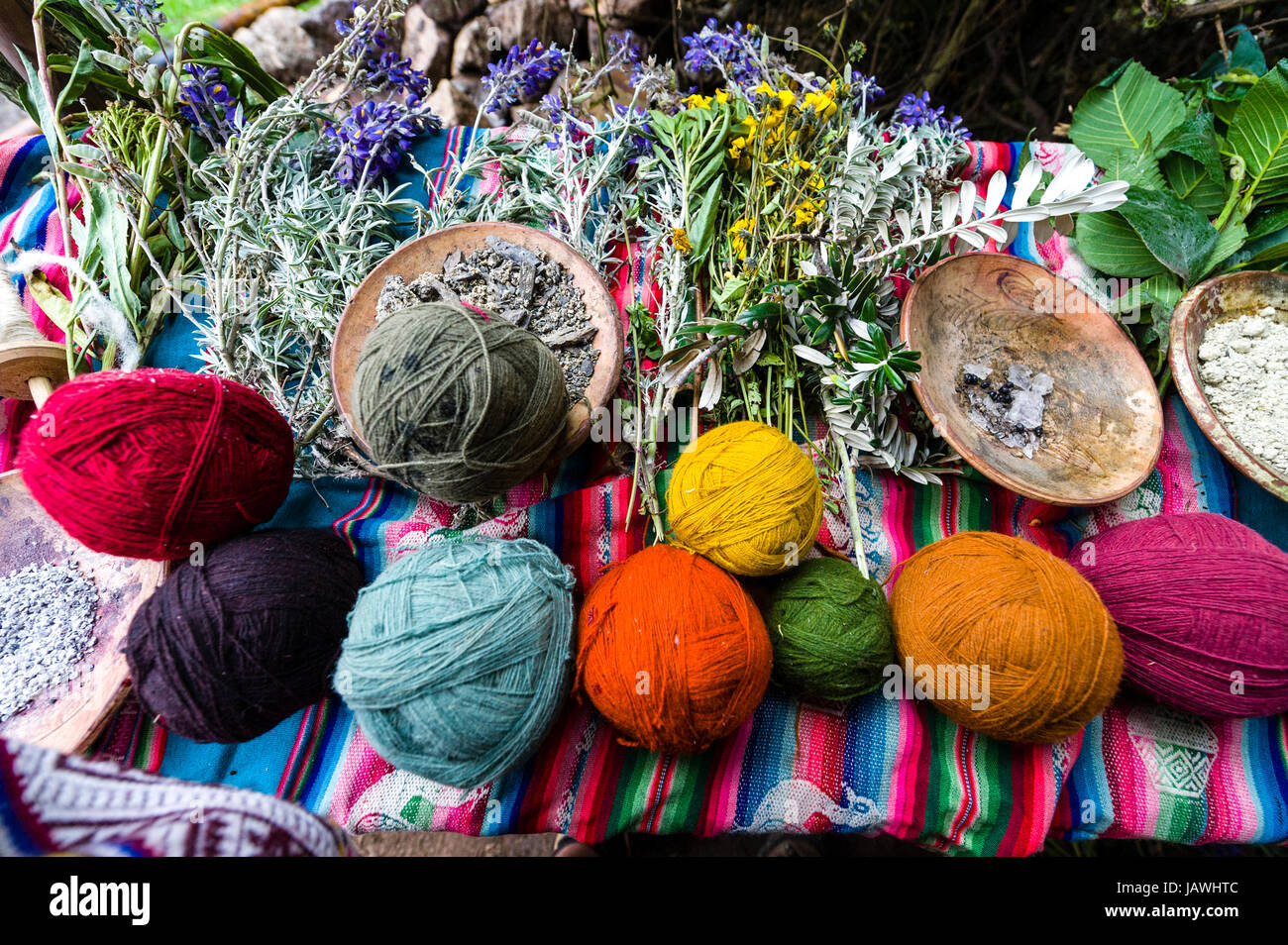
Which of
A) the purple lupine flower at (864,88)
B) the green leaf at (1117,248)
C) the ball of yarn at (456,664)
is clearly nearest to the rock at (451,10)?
the purple lupine flower at (864,88)

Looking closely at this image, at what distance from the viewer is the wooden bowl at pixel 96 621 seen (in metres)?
0.82

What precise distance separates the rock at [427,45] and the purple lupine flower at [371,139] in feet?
2.95

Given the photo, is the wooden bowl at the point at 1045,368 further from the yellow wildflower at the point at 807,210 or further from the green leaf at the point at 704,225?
the green leaf at the point at 704,225

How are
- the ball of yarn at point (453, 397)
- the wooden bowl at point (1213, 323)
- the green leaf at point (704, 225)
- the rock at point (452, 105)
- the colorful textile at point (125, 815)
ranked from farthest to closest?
the rock at point (452, 105)
the green leaf at point (704, 225)
the wooden bowl at point (1213, 323)
the ball of yarn at point (453, 397)
the colorful textile at point (125, 815)

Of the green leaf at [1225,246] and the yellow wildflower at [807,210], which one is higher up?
the yellow wildflower at [807,210]

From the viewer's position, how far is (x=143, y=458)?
74cm

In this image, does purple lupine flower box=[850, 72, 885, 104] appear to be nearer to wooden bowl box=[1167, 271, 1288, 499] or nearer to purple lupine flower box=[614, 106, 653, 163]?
purple lupine flower box=[614, 106, 653, 163]

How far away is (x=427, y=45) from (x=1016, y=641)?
227 cm

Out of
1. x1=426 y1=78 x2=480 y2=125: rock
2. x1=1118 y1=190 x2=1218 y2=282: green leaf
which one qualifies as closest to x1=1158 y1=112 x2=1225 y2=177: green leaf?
x1=1118 y1=190 x2=1218 y2=282: green leaf

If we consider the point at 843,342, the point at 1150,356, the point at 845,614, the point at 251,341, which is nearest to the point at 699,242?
the point at 843,342

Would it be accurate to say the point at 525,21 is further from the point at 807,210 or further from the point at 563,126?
the point at 807,210

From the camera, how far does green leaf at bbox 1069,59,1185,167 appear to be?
3.84ft

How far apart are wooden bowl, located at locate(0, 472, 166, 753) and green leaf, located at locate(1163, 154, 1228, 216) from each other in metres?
1.87

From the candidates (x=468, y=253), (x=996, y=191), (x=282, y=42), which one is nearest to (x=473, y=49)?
(x=282, y=42)
